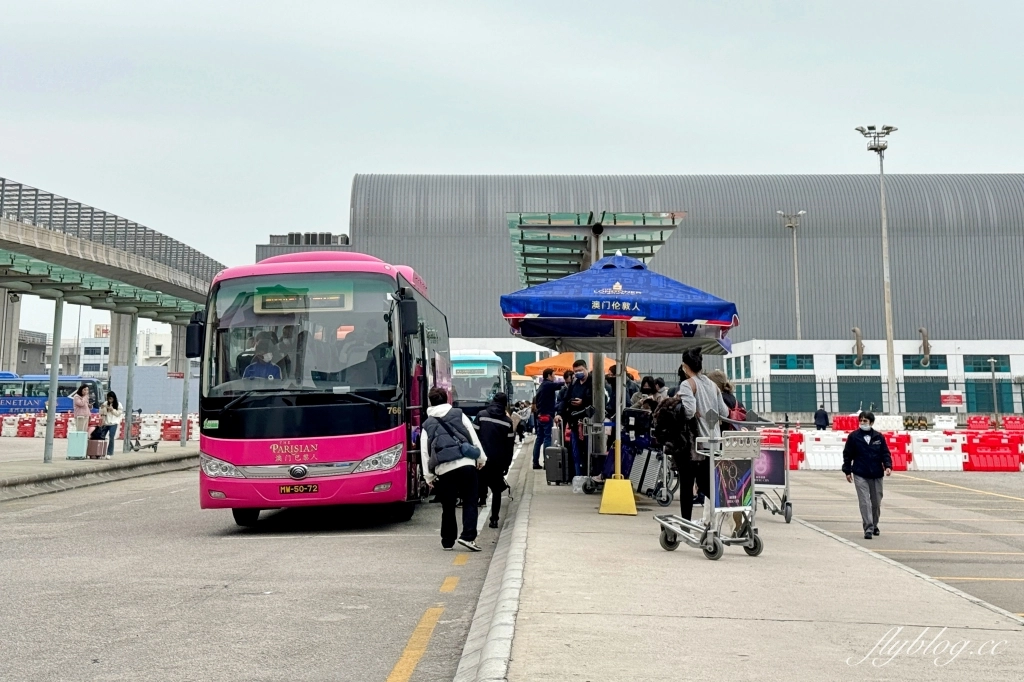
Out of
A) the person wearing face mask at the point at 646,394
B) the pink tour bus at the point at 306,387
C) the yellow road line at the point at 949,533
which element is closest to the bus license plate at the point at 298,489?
the pink tour bus at the point at 306,387

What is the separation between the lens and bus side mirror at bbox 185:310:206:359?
11789 mm

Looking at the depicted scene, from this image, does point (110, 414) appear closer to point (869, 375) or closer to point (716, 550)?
point (716, 550)

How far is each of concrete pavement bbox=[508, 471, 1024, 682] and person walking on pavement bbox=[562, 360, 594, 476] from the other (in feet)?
19.5

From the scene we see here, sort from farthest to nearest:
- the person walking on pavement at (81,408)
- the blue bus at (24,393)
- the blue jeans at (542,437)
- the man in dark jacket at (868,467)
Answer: the blue bus at (24,393)
the person walking on pavement at (81,408)
the blue jeans at (542,437)
the man in dark jacket at (868,467)

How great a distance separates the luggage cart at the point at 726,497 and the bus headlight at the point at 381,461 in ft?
12.2

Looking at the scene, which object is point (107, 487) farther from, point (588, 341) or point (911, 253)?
point (911, 253)

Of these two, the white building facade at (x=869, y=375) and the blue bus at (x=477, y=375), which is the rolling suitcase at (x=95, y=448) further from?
the white building facade at (x=869, y=375)

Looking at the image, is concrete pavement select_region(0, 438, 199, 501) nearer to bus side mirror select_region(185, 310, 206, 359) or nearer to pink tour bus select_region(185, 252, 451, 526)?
bus side mirror select_region(185, 310, 206, 359)

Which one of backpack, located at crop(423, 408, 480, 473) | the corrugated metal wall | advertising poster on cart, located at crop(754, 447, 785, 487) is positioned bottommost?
advertising poster on cart, located at crop(754, 447, 785, 487)

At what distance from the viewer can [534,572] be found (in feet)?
25.2

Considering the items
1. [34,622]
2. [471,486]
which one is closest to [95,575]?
[34,622]

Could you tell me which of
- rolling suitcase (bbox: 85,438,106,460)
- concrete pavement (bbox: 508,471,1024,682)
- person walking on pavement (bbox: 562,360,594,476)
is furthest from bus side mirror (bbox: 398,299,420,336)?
rolling suitcase (bbox: 85,438,106,460)

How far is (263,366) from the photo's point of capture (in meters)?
11.6

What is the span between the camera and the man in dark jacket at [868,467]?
11523 mm
